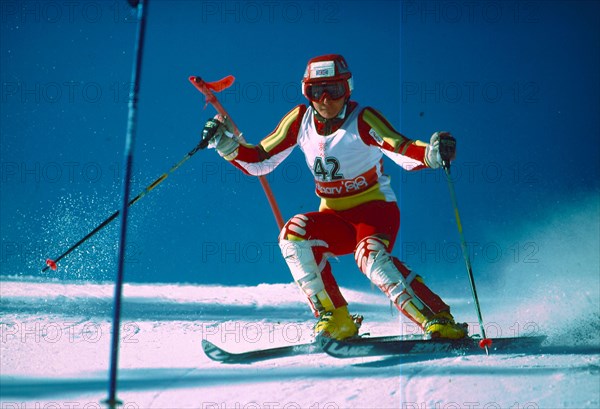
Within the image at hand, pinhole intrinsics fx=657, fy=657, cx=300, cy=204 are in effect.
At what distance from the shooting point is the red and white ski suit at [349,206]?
315 cm

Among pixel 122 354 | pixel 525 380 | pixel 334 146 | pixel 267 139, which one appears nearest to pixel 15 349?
pixel 122 354

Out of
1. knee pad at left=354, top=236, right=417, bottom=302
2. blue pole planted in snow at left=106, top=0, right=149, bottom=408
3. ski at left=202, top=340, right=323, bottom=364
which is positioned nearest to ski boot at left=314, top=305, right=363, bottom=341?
ski at left=202, top=340, right=323, bottom=364

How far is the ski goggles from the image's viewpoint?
10.9ft

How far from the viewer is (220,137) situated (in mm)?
3348

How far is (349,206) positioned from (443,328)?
80 cm

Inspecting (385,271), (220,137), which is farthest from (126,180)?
(385,271)

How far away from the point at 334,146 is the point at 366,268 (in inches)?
25.7

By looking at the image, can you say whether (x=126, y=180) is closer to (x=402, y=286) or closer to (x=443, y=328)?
(x=402, y=286)

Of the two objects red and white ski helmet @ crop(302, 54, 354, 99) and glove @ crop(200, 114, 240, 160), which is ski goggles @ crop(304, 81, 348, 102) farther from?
glove @ crop(200, 114, 240, 160)

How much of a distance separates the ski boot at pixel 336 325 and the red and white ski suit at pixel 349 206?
0.12 feet

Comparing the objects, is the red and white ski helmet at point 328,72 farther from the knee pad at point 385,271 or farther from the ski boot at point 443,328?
the ski boot at point 443,328

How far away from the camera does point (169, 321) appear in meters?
4.24

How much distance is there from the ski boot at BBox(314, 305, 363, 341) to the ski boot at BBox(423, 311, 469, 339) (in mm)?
405

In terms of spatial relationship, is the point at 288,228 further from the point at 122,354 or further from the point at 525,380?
the point at 525,380
